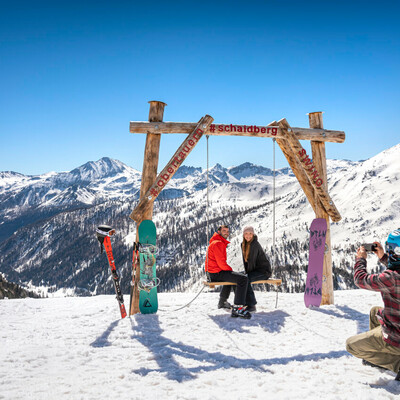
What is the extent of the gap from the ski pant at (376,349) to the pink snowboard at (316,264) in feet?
14.2

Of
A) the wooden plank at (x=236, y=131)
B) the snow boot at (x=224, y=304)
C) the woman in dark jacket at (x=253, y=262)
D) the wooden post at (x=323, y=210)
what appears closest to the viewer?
the woman in dark jacket at (x=253, y=262)

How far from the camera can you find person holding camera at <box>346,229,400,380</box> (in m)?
4.03

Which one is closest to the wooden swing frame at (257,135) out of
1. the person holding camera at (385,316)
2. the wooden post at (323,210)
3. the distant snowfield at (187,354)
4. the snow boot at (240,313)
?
the wooden post at (323,210)

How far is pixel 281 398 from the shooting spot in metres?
3.81

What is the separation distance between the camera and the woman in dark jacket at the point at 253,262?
8.23m

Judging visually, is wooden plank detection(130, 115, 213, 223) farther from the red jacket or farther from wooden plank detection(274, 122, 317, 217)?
wooden plank detection(274, 122, 317, 217)

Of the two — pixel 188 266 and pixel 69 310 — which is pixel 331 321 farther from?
pixel 188 266

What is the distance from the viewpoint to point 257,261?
27.6 feet

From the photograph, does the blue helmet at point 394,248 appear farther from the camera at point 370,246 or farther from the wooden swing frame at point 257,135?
the wooden swing frame at point 257,135

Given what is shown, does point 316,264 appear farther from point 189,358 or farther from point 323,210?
point 189,358

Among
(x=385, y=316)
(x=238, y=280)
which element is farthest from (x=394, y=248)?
(x=238, y=280)

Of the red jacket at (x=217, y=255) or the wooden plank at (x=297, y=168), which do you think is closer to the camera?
the red jacket at (x=217, y=255)

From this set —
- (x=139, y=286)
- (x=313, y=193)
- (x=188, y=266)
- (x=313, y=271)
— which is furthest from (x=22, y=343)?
(x=188, y=266)

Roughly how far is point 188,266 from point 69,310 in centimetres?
17073
